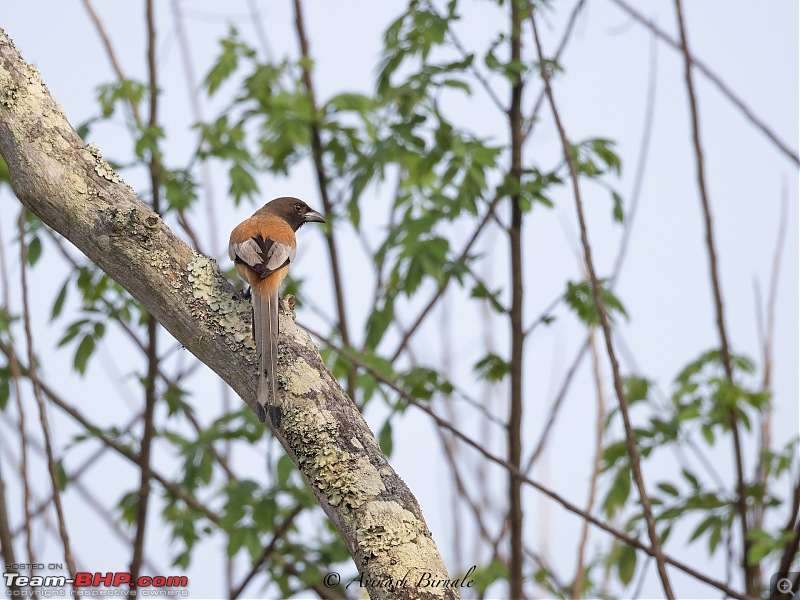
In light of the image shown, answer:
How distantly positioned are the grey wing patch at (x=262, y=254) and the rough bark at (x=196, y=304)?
25 cm

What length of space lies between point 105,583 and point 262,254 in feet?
7.13

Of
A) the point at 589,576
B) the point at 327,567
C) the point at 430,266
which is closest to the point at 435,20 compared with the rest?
the point at 430,266

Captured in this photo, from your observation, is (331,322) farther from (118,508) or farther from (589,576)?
(589,576)

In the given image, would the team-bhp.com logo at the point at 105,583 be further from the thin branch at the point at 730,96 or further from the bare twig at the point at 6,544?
the thin branch at the point at 730,96

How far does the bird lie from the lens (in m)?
2.12

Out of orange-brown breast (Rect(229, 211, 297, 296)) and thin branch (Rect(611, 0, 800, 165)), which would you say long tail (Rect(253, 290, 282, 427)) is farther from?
thin branch (Rect(611, 0, 800, 165))

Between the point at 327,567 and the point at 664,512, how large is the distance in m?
1.79

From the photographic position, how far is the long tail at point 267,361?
2.11m

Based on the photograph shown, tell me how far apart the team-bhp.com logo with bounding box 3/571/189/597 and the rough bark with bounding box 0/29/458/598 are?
184 cm

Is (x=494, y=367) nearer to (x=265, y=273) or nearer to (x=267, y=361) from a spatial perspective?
(x=265, y=273)

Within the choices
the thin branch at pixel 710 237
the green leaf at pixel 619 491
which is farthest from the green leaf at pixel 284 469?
the thin branch at pixel 710 237

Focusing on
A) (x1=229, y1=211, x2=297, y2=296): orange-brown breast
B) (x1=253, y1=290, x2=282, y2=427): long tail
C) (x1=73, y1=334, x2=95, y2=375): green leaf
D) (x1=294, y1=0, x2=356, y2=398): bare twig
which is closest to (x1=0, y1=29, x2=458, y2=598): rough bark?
(x1=253, y1=290, x2=282, y2=427): long tail

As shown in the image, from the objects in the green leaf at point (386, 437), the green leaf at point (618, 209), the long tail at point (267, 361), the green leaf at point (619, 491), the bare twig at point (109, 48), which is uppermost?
the bare twig at point (109, 48)

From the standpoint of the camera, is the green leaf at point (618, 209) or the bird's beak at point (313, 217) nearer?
the bird's beak at point (313, 217)
